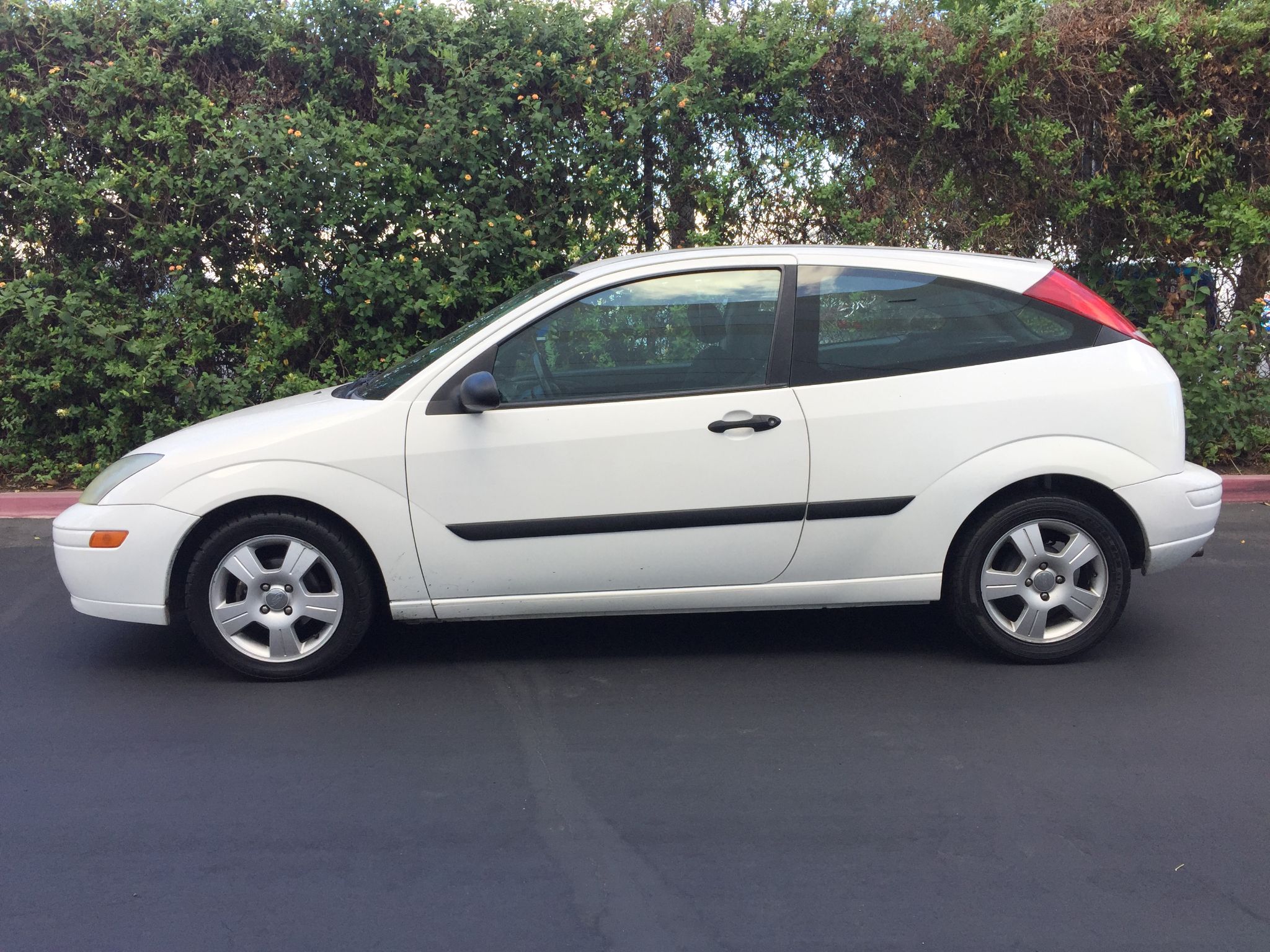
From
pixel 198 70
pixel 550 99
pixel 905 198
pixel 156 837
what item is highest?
pixel 198 70

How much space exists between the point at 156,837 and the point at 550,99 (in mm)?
5986

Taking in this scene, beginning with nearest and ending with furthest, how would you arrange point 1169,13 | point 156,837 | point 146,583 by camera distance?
point 156,837 → point 146,583 → point 1169,13

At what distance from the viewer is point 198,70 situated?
7.98m

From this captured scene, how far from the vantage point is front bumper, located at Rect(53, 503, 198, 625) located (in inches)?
170

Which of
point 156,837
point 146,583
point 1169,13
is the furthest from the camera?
point 1169,13

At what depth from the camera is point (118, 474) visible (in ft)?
14.7

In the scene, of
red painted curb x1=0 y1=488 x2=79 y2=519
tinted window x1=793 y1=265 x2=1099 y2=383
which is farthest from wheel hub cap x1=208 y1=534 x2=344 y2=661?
red painted curb x1=0 y1=488 x2=79 y2=519

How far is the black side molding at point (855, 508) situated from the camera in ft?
14.4

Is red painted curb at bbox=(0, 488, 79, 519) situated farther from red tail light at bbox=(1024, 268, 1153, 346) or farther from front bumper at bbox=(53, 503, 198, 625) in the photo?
red tail light at bbox=(1024, 268, 1153, 346)

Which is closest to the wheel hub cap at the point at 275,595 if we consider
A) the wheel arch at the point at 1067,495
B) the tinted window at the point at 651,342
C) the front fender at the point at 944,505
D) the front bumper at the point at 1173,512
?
the tinted window at the point at 651,342

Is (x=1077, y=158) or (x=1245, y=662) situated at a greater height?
(x=1077, y=158)

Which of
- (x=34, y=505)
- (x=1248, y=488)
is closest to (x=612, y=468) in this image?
(x=34, y=505)

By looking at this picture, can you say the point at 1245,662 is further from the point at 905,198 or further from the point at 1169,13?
the point at 1169,13

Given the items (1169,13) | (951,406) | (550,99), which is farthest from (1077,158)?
(951,406)
